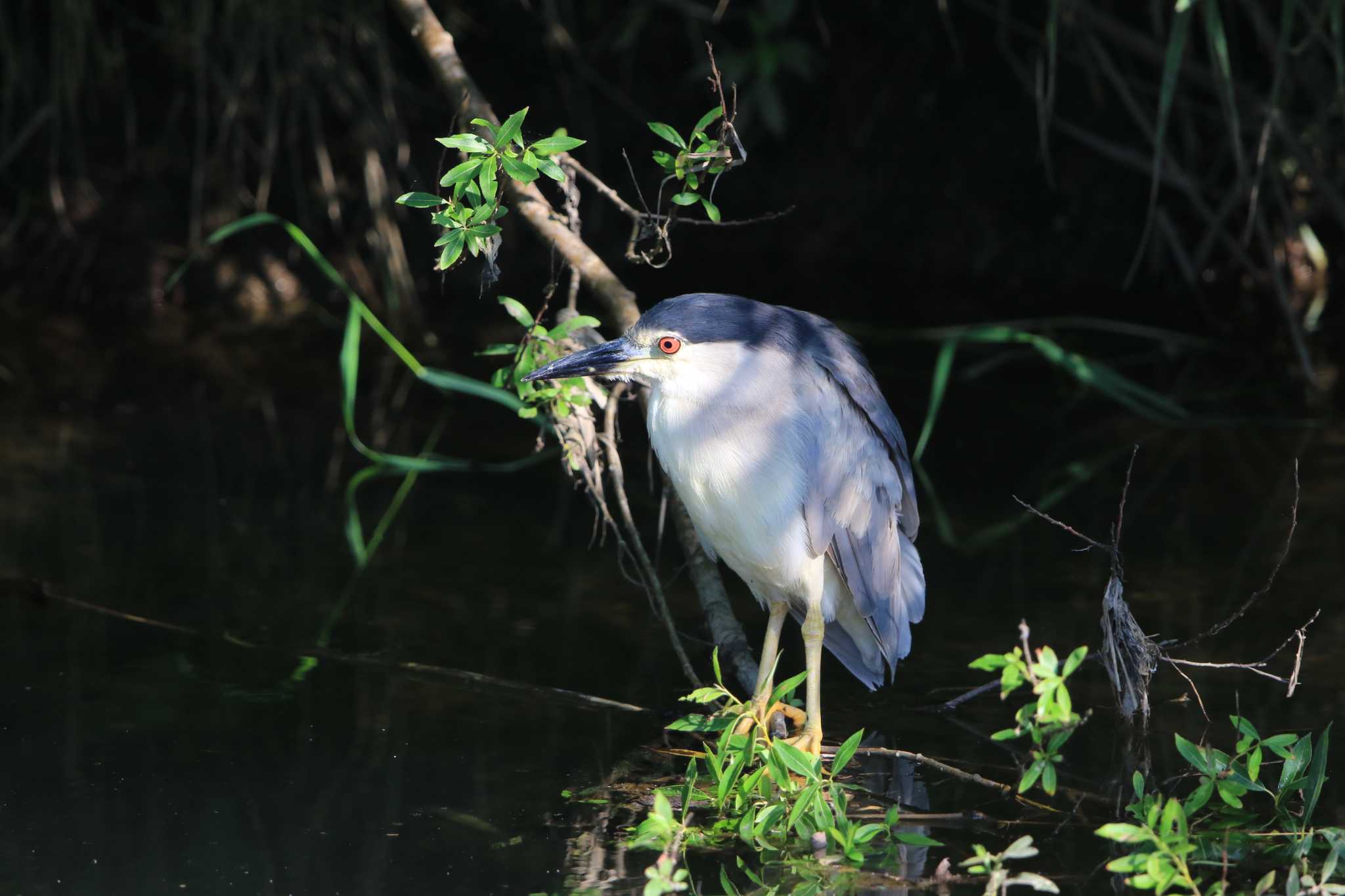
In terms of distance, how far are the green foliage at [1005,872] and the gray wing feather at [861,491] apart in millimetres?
873

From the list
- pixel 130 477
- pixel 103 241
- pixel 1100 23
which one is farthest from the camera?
pixel 103 241

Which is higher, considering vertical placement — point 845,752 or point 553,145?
point 553,145

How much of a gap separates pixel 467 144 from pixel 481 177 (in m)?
0.07

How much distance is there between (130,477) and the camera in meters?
5.05

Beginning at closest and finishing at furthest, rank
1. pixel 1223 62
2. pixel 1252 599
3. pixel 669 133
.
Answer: pixel 1252 599
pixel 669 133
pixel 1223 62

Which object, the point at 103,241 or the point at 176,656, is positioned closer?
the point at 176,656

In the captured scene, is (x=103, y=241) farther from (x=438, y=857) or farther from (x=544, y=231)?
(x=438, y=857)

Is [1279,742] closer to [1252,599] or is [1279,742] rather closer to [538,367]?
[1252,599]

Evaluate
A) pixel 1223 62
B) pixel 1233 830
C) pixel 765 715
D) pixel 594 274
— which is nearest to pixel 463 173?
pixel 594 274

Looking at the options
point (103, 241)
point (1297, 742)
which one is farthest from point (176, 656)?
point (103, 241)

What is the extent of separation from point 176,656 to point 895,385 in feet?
11.0

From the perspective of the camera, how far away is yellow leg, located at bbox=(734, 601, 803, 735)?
3141 mm

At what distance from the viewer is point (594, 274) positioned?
12.7 ft

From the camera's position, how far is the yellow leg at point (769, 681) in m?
3.14
